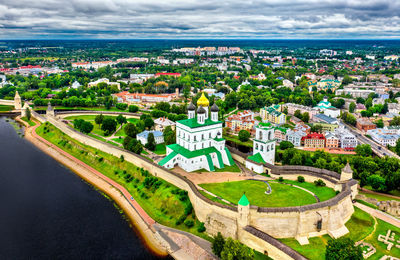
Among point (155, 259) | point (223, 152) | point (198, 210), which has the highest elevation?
point (223, 152)

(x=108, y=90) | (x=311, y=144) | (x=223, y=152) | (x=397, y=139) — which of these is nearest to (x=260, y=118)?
(x=311, y=144)

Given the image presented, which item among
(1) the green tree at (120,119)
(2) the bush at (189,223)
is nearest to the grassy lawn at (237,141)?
(1) the green tree at (120,119)

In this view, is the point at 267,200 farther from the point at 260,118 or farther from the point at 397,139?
the point at 260,118

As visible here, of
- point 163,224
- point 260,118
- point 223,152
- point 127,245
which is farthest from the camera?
point 260,118

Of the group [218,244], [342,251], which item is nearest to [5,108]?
[218,244]

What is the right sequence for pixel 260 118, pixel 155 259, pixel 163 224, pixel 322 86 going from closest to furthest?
pixel 155 259, pixel 163 224, pixel 260 118, pixel 322 86

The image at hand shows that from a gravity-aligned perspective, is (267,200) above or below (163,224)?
above
